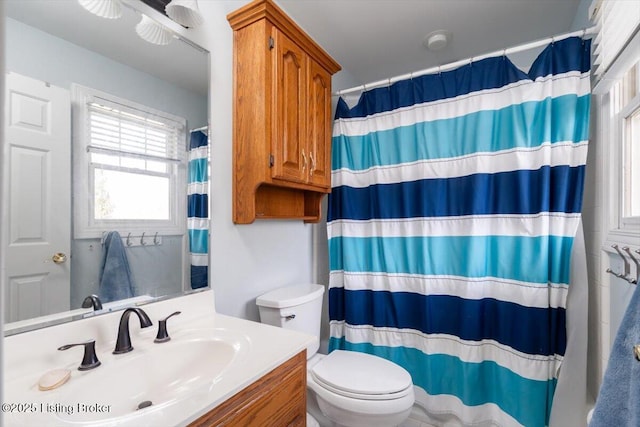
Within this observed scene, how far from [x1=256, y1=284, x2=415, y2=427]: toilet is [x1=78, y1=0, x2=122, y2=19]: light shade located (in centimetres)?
126

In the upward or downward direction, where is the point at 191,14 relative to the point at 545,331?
upward

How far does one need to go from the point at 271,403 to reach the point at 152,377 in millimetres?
371

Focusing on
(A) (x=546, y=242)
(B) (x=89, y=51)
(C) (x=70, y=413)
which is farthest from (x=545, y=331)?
(B) (x=89, y=51)

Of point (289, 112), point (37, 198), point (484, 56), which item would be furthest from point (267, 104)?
point (484, 56)

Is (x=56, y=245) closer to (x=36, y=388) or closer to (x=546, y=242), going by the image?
(x=36, y=388)

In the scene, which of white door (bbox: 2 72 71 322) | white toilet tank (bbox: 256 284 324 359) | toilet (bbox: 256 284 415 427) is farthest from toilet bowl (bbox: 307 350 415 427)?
white door (bbox: 2 72 71 322)

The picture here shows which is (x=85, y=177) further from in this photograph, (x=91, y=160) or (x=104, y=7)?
(x=104, y=7)

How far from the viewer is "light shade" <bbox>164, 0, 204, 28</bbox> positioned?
3.65ft

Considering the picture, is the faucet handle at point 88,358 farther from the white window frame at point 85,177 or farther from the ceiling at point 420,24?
the ceiling at point 420,24

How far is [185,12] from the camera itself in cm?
116

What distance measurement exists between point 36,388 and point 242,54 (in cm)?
138

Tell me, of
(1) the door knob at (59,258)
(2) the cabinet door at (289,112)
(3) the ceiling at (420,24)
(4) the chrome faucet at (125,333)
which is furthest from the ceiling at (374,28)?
(4) the chrome faucet at (125,333)

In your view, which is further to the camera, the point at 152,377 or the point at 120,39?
the point at 120,39

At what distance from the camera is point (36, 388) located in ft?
2.38
